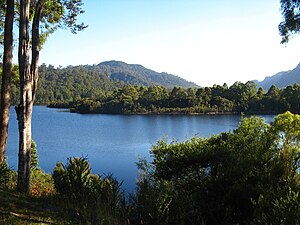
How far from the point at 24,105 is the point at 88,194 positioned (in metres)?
2.29

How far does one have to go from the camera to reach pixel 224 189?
7.84m

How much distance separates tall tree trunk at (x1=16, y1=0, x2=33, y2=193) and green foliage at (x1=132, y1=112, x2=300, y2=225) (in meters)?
2.48

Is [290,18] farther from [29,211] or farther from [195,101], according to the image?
[195,101]

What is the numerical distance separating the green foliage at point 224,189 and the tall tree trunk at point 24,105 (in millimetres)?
2481

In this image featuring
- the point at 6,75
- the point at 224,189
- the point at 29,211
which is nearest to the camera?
the point at 29,211

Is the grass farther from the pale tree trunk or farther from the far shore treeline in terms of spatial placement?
the far shore treeline

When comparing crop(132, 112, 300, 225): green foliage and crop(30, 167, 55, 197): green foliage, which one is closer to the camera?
crop(132, 112, 300, 225): green foliage

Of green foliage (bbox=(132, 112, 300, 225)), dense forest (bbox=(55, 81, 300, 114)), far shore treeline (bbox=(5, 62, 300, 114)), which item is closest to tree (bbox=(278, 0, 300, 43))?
green foliage (bbox=(132, 112, 300, 225))

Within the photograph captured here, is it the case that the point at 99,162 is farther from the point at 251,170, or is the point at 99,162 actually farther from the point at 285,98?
the point at 285,98

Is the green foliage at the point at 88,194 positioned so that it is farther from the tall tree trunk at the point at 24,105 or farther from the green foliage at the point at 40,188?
the tall tree trunk at the point at 24,105

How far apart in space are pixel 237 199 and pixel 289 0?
4525mm

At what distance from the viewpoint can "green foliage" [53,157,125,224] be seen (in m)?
5.11

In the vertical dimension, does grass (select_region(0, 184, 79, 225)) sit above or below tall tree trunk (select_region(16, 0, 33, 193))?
below

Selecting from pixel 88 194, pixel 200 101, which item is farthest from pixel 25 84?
pixel 200 101
